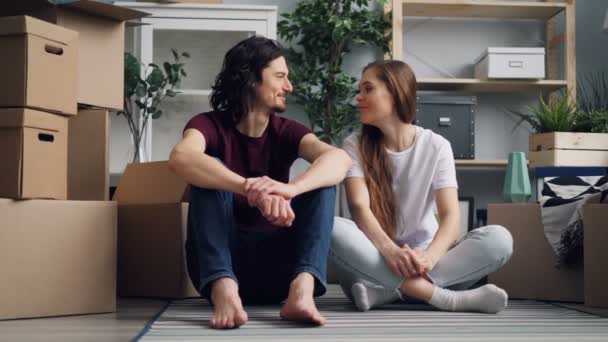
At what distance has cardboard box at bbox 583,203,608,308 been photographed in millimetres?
2208

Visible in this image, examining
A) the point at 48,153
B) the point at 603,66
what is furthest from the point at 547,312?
the point at 603,66

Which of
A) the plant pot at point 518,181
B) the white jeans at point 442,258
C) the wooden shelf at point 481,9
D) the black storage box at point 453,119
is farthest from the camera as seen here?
the wooden shelf at point 481,9

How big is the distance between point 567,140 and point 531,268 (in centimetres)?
109

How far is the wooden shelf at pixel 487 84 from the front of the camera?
371 cm

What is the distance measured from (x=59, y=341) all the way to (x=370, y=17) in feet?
8.34

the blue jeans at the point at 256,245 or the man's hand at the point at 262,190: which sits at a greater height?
the man's hand at the point at 262,190

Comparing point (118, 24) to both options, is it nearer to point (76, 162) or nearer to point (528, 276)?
point (76, 162)

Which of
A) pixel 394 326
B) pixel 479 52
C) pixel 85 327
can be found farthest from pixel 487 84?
pixel 85 327

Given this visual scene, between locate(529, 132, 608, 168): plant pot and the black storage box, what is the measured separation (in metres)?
0.37

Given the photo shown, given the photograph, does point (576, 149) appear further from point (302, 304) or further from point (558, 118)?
point (302, 304)

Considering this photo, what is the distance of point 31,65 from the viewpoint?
1873 mm

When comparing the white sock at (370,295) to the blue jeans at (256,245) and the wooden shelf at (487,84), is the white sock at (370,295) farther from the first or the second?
the wooden shelf at (487,84)

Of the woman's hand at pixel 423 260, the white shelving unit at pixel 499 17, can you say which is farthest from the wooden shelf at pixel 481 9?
the woman's hand at pixel 423 260

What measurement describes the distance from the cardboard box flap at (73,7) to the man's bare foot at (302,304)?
0.99 metres
